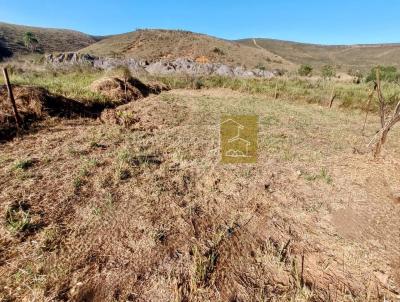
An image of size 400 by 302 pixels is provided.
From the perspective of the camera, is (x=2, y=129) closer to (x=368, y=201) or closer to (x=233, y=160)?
(x=233, y=160)

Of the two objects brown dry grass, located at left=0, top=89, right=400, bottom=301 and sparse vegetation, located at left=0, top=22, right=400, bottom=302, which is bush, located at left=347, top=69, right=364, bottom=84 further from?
brown dry grass, located at left=0, top=89, right=400, bottom=301

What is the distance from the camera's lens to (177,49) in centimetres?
3697

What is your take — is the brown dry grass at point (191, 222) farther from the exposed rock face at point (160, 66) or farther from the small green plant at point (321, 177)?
the exposed rock face at point (160, 66)

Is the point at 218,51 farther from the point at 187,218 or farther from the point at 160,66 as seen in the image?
the point at 187,218

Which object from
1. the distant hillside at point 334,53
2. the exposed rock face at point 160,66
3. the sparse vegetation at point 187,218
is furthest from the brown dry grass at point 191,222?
the distant hillside at point 334,53

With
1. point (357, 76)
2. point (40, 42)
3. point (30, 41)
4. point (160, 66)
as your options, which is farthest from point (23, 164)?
point (40, 42)

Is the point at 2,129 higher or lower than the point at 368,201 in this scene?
higher

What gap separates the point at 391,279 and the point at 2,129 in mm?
6898

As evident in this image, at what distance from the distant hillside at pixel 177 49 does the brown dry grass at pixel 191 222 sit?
97.1 feet

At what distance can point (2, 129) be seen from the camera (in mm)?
5391

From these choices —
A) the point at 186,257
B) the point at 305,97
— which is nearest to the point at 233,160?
the point at 186,257

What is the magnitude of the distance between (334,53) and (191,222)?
77748 millimetres

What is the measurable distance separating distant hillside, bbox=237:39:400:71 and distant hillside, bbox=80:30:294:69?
17147 mm

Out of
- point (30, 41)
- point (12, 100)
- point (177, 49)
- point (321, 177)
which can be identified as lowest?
point (321, 177)
